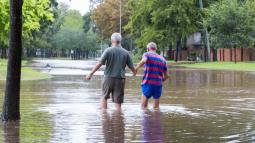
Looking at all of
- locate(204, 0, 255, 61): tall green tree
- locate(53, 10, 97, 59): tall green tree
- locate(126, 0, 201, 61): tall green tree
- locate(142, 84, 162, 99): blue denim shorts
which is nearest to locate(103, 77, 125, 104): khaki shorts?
locate(142, 84, 162, 99): blue denim shorts

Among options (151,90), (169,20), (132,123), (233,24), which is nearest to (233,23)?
(233,24)

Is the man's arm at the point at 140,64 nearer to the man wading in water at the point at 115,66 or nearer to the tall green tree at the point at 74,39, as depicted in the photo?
the man wading in water at the point at 115,66

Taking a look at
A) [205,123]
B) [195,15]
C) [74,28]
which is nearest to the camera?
[205,123]

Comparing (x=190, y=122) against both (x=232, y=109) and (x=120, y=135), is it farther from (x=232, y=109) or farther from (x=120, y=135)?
(x=232, y=109)

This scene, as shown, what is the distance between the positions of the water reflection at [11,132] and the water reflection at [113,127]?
1.38m

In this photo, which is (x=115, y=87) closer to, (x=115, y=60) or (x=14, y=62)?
(x=115, y=60)

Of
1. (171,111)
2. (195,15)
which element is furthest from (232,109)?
(195,15)

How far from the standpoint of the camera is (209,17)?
65.9 m

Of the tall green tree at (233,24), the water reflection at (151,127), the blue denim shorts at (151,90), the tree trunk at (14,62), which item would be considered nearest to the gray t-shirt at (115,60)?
the blue denim shorts at (151,90)

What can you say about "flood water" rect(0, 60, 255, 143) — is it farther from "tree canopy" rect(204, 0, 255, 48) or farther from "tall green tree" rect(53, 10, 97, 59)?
"tall green tree" rect(53, 10, 97, 59)

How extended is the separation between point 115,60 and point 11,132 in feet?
12.4

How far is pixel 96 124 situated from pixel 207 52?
6679cm

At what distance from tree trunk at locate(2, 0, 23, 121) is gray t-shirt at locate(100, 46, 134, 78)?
96.8 inches

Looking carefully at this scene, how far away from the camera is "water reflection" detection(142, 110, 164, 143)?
9.27 m
